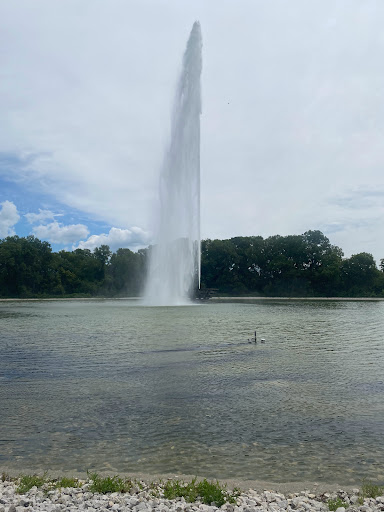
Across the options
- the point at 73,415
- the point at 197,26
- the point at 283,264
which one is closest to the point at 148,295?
the point at 197,26

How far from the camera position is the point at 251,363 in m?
18.9

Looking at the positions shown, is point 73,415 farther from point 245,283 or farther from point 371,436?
→ point 245,283

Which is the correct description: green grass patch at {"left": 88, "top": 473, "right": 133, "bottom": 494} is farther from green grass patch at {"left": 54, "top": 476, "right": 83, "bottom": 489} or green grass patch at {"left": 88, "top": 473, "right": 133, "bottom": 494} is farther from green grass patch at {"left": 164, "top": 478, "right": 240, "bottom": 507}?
green grass patch at {"left": 164, "top": 478, "right": 240, "bottom": 507}

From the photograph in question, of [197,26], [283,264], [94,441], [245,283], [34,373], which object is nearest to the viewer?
[94,441]

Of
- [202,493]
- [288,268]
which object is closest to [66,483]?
[202,493]

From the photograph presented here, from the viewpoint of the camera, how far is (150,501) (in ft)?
21.3

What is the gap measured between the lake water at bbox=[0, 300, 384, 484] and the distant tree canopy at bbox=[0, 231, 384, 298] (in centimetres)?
9485

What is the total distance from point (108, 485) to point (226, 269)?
13078 cm

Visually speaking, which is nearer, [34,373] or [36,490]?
[36,490]

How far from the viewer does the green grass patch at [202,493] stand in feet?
21.7

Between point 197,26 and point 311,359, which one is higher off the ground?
point 197,26

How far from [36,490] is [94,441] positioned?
9.26 feet

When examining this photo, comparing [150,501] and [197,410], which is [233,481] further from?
[197,410]

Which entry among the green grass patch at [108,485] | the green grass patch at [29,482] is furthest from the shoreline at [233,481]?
the green grass patch at [108,485]
